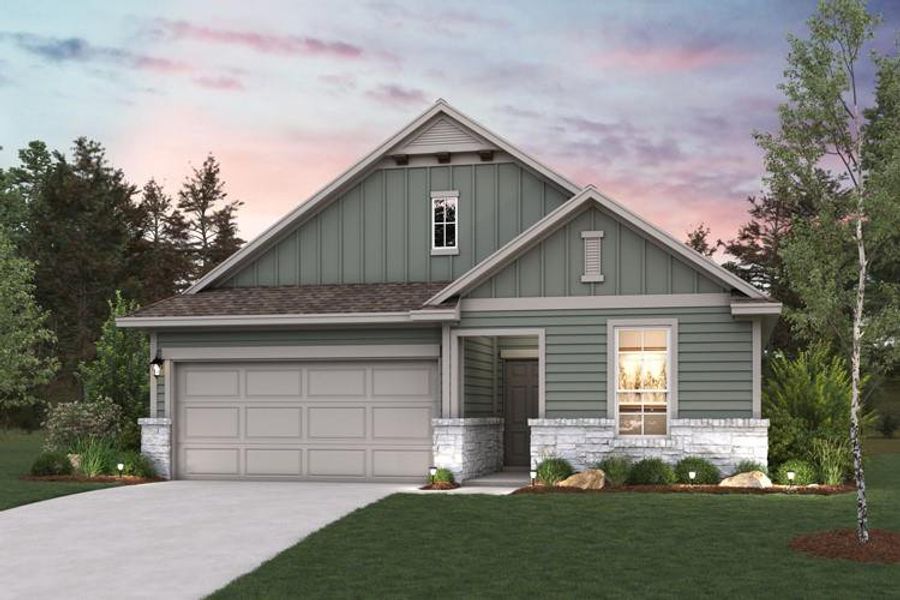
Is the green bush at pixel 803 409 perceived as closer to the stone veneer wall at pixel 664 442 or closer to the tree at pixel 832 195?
the stone veneer wall at pixel 664 442

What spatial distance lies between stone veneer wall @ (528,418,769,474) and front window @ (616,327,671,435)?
11.6 inches

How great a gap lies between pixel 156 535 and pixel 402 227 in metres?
9.80

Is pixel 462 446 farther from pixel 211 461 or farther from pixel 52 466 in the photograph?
pixel 52 466

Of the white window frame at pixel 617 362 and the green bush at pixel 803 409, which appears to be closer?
the white window frame at pixel 617 362

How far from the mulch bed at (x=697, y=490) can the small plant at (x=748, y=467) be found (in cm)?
44

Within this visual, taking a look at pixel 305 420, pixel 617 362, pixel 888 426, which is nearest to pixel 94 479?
pixel 305 420

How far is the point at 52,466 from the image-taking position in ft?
64.8

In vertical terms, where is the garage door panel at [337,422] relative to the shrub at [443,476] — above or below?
above

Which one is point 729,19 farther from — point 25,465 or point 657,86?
point 25,465

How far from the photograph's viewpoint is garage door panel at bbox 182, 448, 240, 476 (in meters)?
20.2

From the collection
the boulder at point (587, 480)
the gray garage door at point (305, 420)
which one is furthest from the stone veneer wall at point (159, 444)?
the boulder at point (587, 480)

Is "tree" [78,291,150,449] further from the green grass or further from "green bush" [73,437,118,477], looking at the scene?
"green bush" [73,437,118,477]

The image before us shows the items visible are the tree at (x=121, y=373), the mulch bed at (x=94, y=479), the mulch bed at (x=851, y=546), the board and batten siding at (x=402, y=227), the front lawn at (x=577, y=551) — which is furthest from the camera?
the tree at (x=121, y=373)

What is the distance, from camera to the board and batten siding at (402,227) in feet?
68.6
